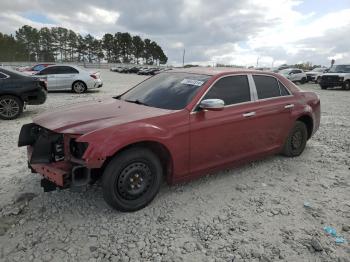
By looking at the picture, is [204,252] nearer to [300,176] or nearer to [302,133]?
[300,176]

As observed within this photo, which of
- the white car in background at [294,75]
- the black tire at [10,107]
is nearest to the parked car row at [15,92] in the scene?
the black tire at [10,107]

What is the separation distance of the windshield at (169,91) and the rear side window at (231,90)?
19 cm

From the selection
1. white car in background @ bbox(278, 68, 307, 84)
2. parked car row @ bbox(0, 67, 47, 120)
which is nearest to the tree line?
white car in background @ bbox(278, 68, 307, 84)

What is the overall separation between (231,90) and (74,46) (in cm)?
11106

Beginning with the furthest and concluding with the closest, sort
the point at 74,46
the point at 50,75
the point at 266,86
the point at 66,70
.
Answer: the point at 74,46 → the point at 66,70 → the point at 50,75 → the point at 266,86

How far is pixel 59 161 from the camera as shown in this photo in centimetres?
367

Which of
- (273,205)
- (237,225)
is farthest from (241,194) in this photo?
(237,225)

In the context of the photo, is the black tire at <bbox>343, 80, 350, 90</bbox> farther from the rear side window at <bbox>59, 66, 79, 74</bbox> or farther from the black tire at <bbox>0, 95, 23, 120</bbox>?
the black tire at <bbox>0, 95, 23, 120</bbox>

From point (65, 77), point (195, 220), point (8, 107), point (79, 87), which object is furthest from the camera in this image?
point (79, 87)

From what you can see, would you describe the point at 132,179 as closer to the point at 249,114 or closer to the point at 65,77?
the point at 249,114

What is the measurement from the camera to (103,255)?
9.95 ft

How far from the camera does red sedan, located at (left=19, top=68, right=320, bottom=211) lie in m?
3.50

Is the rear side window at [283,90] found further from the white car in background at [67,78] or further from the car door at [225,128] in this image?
the white car in background at [67,78]

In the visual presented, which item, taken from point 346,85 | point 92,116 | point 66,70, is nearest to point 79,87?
point 66,70
